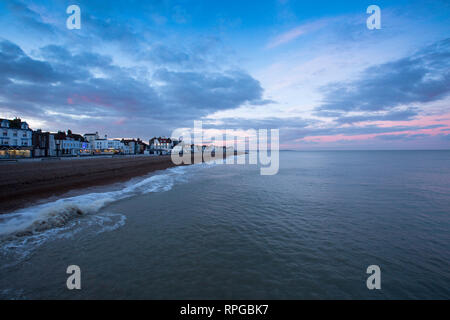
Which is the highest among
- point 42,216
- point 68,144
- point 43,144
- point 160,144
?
point 160,144

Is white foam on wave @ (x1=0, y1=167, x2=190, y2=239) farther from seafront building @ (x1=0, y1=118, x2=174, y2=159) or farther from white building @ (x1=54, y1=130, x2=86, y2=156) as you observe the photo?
white building @ (x1=54, y1=130, x2=86, y2=156)

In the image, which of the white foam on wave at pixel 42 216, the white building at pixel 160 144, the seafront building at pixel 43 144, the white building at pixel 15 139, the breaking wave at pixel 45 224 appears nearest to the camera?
the breaking wave at pixel 45 224

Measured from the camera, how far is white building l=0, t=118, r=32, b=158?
47.7 metres

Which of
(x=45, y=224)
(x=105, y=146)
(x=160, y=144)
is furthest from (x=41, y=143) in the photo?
(x=160, y=144)

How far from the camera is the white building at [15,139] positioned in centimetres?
4774

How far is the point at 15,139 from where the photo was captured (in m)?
50.9

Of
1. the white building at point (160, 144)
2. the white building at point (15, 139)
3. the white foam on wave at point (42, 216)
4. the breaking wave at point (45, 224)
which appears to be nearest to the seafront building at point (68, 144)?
the white building at point (15, 139)

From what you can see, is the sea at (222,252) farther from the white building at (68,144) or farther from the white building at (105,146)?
the white building at (105,146)

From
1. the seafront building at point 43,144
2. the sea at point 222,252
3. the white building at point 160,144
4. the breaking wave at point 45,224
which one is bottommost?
the sea at point 222,252

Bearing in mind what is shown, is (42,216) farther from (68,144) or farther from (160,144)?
(160,144)

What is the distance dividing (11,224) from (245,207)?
11.8 m

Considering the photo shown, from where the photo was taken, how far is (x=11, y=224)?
7973mm

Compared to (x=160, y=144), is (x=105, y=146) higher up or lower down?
lower down
